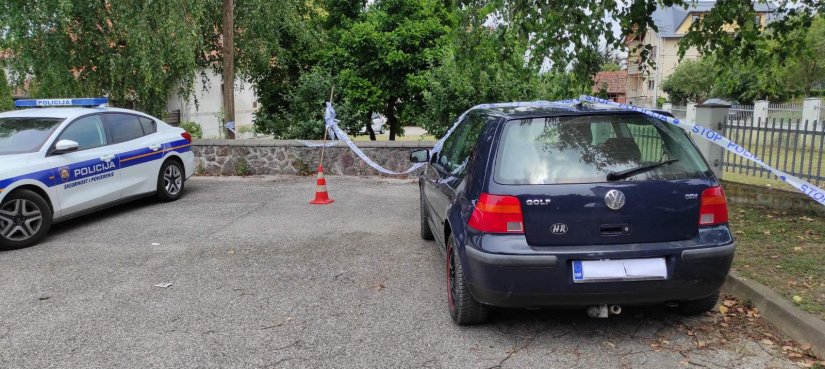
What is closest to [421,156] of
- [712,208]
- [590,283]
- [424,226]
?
[424,226]

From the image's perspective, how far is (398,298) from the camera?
4668 mm

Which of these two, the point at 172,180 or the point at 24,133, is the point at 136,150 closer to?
the point at 172,180

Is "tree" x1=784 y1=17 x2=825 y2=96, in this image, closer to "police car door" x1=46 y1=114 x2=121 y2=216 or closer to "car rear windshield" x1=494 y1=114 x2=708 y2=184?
"car rear windshield" x1=494 y1=114 x2=708 y2=184

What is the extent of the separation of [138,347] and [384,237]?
329 centimetres

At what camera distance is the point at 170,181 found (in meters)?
8.95

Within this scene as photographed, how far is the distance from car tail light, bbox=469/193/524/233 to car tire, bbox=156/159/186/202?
656 cm

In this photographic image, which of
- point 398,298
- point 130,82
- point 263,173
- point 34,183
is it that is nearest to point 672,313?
point 398,298

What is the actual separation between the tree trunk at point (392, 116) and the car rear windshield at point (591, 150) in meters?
11.9

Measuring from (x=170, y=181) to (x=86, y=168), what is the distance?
6.16ft

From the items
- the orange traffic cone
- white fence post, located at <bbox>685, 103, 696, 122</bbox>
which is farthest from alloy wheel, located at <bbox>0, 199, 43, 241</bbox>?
white fence post, located at <bbox>685, 103, 696, 122</bbox>

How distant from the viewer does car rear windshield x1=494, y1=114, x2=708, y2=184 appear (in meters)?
3.60

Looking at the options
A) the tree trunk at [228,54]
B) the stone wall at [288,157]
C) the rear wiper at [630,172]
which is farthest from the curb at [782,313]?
the tree trunk at [228,54]

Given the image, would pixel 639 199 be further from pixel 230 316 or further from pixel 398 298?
pixel 230 316

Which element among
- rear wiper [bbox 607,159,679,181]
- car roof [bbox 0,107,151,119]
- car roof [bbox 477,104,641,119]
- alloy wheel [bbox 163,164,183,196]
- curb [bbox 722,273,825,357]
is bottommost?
curb [bbox 722,273,825,357]
